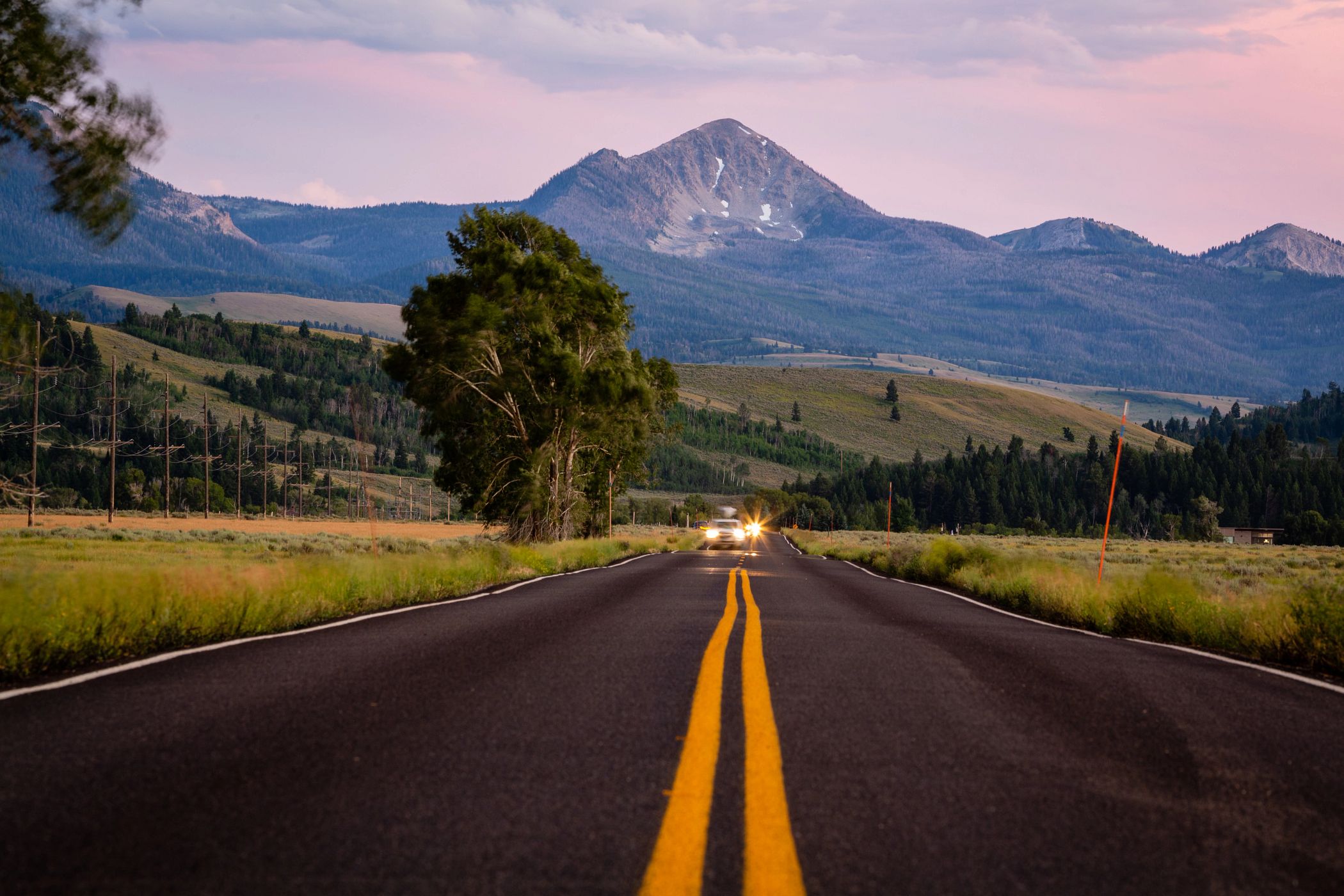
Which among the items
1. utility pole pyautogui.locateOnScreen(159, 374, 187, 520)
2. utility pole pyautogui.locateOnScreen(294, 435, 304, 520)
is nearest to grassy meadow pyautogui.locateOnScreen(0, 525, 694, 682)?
utility pole pyautogui.locateOnScreen(159, 374, 187, 520)

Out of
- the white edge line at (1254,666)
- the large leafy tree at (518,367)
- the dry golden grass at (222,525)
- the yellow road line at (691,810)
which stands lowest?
the dry golden grass at (222,525)

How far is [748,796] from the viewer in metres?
4.37

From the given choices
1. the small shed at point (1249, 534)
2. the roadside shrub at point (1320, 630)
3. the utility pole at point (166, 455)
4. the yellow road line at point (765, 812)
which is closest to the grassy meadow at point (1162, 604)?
the roadside shrub at point (1320, 630)

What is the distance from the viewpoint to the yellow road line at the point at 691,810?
344cm

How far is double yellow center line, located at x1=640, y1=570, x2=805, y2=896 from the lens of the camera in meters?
3.45

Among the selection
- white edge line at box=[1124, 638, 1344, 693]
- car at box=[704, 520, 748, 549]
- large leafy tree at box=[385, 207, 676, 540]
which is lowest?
car at box=[704, 520, 748, 549]

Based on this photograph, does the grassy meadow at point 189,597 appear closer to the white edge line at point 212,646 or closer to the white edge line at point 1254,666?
the white edge line at point 212,646

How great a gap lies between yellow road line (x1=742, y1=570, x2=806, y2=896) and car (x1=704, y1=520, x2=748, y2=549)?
47.1 metres

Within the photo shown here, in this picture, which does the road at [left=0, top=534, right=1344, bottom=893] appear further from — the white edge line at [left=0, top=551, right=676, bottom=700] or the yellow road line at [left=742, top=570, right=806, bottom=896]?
the white edge line at [left=0, top=551, right=676, bottom=700]

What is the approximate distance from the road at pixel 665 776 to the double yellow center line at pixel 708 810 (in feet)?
0.05

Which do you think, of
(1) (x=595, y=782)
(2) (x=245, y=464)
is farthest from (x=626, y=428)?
(2) (x=245, y=464)

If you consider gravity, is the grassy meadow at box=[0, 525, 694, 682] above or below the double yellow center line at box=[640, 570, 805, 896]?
below

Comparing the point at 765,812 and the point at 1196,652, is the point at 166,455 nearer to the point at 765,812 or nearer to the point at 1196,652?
the point at 1196,652

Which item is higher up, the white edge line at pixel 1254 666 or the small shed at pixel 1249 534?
the white edge line at pixel 1254 666
